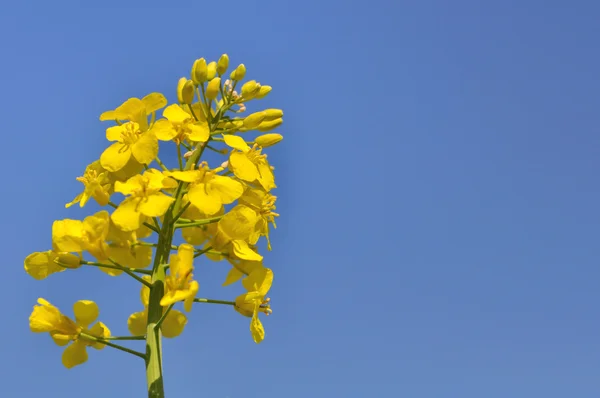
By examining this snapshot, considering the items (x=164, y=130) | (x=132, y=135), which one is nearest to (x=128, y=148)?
(x=132, y=135)

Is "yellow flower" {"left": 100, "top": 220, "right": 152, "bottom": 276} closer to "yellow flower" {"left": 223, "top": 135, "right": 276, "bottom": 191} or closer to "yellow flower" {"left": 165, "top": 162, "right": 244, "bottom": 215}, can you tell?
"yellow flower" {"left": 165, "top": 162, "right": 244, "bottom": 215}

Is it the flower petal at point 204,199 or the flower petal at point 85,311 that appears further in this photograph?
the flower petal at point 85,311

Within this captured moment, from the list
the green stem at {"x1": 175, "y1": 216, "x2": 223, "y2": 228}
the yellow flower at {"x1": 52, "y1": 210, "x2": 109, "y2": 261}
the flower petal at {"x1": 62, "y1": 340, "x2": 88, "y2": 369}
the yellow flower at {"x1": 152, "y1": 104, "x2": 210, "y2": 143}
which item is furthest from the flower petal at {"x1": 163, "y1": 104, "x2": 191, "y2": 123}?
the flower petal at {"x1": 62, "y1": 340, "x2": 88, "y2": 369}

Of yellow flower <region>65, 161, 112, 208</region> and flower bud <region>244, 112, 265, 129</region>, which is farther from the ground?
flower bud <region>244, 112, 265, 129</region>

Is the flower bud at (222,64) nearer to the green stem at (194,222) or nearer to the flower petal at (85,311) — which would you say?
the green stem at (194,222)

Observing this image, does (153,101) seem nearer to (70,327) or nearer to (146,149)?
(146,149)

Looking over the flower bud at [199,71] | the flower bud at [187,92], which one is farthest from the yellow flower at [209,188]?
the flower bud at [199,71]

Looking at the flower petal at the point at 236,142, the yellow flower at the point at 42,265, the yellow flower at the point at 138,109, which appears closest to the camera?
the yellow flower at the point at 42,265
